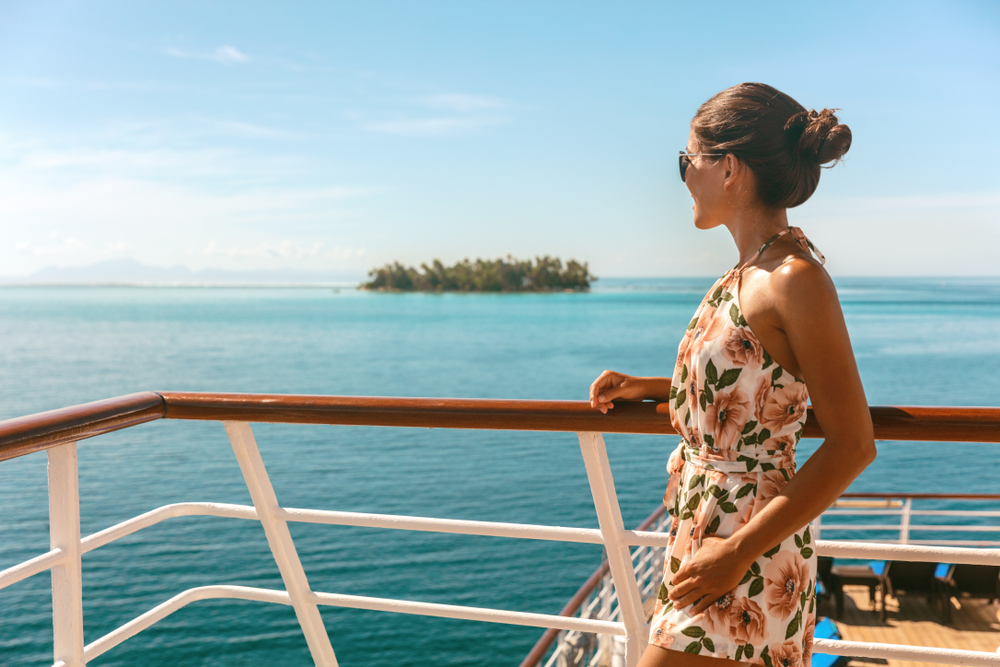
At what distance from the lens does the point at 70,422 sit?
1.20 metres

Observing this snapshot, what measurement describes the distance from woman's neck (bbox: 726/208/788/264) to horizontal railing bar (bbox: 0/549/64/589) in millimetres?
1093

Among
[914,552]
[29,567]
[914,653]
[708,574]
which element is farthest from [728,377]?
[29,567]

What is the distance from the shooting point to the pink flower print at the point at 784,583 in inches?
37.3

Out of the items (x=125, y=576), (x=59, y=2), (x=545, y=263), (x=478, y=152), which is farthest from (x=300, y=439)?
(x=59, y=2)

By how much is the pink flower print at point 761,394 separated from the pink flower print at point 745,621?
24 cm

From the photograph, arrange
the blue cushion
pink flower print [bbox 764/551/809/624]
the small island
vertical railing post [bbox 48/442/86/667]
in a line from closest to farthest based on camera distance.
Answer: pink flower print [bbox 764/551/809/624] → vertical railing post [bbox 48/442/86/667] → the blue cushion → the small island

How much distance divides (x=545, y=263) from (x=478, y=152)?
25159 mm

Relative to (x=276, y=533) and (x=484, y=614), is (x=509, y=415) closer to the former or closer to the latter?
(x=484, y=614)

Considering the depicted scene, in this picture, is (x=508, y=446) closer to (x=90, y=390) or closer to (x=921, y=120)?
(x=90, y=390)

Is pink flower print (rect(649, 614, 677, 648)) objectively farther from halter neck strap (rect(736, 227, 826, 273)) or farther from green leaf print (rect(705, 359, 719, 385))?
halter neck strap (rect(736, 227, 826, 273))

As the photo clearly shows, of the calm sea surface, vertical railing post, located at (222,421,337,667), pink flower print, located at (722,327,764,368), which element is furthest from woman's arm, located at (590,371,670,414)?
the calm sea surface

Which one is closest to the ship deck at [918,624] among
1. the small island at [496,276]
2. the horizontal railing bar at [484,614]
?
the horizontal railing bar at [484,614]

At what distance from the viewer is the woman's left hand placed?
910 mm

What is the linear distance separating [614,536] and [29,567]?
3.06 feet
